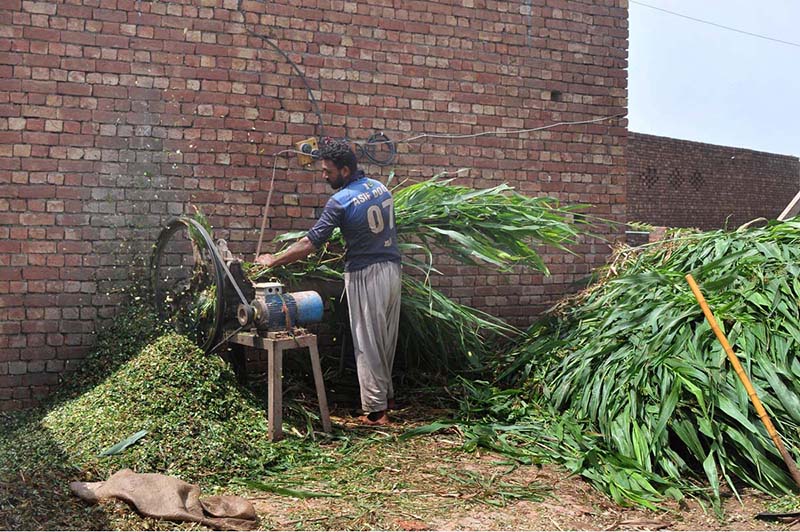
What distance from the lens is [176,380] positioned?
4777mm

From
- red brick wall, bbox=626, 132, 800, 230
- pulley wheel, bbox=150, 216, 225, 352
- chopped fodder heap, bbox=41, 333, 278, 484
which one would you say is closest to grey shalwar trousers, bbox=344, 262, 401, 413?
chopped fodder heap, bbox=41, 333, 278, 484

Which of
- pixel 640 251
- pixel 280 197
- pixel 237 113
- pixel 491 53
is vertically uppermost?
pixel 491 53

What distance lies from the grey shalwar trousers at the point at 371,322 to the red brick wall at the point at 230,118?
1.07 metres

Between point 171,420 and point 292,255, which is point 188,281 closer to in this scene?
point 292,255

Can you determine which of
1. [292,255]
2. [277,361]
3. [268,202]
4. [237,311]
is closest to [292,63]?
[268,202]

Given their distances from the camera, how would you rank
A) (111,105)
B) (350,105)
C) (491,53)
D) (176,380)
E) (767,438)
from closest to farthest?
(767,438) < (176,380) < (111,105) < (350,105) < (491,53)

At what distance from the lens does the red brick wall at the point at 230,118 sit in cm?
540

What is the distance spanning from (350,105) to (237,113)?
0.95 metres

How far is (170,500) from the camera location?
3514mm

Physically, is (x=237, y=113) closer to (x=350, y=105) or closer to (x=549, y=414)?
(x=350, y=105)

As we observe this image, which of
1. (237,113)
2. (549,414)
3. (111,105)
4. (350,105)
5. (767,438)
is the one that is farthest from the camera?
(350,105)

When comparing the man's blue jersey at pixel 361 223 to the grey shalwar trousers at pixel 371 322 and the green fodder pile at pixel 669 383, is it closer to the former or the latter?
the grey shalwar trousers at pixel 371 322

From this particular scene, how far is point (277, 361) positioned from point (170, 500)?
1407 millimetres

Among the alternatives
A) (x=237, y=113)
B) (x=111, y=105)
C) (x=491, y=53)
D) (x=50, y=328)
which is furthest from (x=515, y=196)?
(x=50, y=328)
